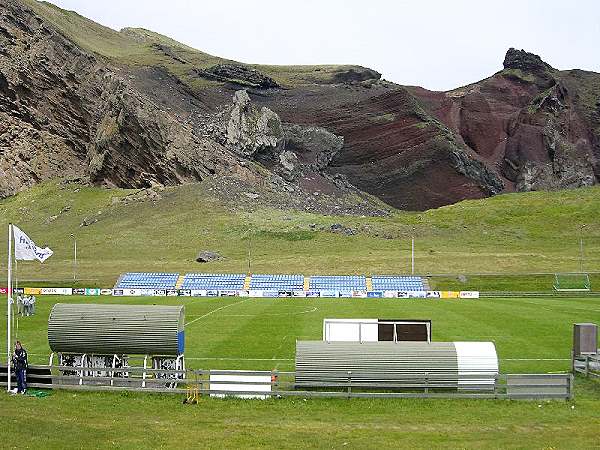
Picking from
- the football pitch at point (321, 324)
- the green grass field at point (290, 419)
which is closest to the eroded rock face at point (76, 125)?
the football pitch at point (321, 324)

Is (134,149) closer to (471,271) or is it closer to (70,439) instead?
(471,271)

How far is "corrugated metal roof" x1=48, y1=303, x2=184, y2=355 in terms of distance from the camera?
3139 cm

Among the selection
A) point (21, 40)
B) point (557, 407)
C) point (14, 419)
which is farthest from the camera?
point (21, 40)

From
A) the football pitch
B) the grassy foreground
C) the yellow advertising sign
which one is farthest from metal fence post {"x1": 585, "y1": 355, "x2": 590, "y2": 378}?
the yellow advertising sign

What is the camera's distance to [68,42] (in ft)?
592

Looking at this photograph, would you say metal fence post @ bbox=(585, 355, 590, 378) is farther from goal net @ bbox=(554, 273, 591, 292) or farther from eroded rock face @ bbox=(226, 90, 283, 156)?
eroded rock face @ bbox=(226, 90, 283, 156)

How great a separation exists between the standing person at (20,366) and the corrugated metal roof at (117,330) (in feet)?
5.77

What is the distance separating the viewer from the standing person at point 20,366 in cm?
3044

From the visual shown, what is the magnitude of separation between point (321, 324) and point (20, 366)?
2873 centimetres

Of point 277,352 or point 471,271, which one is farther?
point 471,271

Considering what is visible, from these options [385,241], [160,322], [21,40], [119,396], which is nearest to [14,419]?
[119,396]

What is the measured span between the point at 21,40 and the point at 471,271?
403 feet

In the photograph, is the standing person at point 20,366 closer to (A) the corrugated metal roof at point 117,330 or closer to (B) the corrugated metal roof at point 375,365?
(A) the corrugated metal roof at point 117,330

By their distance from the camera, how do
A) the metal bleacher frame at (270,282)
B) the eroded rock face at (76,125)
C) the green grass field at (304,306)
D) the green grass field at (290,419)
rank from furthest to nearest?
the eroded rock face at (76,125)
the metal bleacher frame at (270,282)
the green grass field at (304,306)
the green grass field at (290,419)
